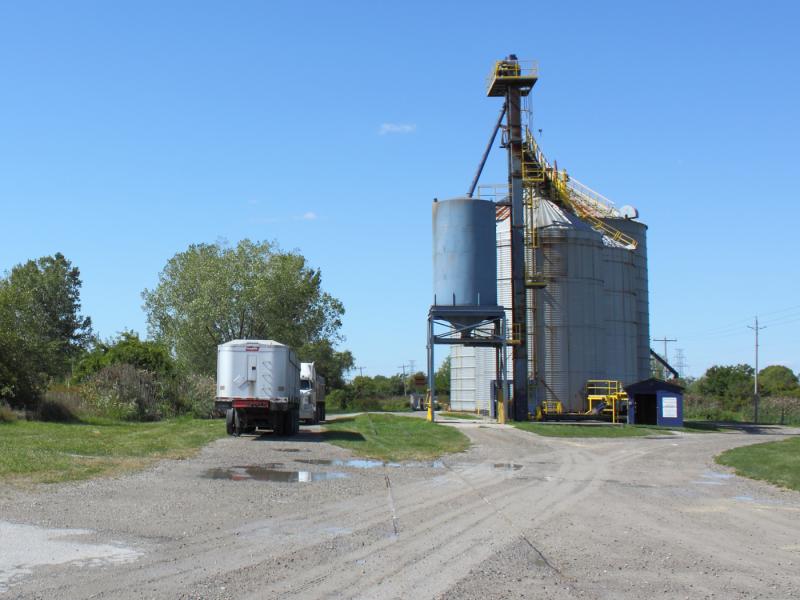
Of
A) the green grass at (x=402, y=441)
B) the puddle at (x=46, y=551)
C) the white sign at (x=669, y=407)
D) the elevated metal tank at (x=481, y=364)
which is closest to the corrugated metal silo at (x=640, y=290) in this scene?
the white sign at (x=669, y=407)

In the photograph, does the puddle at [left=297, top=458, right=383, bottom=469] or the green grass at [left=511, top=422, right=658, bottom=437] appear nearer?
the puddle at [left=297, top=458, right=383, bottom=469]

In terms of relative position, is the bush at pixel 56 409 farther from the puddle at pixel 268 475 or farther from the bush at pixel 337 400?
the bush at pixel 337 400

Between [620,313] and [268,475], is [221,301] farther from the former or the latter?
[268,475]

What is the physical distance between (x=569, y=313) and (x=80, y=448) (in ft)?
103

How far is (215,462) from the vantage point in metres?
20.0

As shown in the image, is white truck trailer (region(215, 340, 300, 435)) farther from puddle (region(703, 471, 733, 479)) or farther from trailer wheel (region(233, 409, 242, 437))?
puddle (region(703, 471, 733, 479))

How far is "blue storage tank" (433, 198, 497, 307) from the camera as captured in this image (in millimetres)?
41438

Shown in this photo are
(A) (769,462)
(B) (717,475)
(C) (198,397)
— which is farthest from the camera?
(C) (198,397)

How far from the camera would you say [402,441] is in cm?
2791

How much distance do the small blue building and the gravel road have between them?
24.8 meters

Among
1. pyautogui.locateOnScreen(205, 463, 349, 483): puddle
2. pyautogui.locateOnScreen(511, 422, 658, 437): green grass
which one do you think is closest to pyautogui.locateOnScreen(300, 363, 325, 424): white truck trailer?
pyautogui.locateOnScreen(511, 422, 658, 437): green grass

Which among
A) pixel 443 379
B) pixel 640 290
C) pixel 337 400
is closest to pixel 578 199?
pixel 640 290

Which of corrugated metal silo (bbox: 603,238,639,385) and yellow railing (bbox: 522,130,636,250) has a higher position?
yellow railing (bbox: 522,130,636,250)

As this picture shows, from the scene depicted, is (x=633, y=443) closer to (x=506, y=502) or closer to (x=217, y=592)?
(x=506, y=502)
